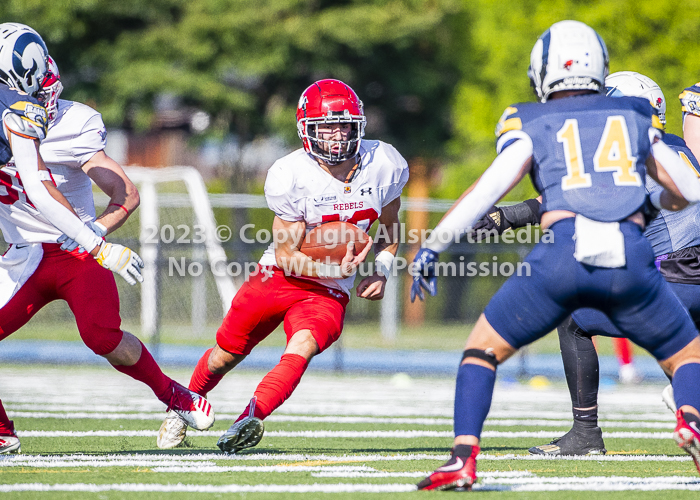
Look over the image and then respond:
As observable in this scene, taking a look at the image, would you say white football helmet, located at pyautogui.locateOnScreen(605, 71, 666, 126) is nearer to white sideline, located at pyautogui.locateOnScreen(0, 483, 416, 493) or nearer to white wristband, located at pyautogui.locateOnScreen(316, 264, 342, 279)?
white wristband, located at pyautogui.locateOnScreen(316, 264, 342, 279)

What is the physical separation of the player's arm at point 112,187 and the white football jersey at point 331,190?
72 cm

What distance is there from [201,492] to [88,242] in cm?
135

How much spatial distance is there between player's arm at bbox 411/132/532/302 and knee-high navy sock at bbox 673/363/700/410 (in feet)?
3.04

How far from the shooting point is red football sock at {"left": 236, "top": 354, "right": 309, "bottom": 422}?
414cm

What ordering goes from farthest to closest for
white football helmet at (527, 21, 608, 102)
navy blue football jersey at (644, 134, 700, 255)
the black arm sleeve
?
navy blue football jersey at (644, 134, 700, 255) → the black arm sleeve → white football helmet at (527, 21, 608, 102)

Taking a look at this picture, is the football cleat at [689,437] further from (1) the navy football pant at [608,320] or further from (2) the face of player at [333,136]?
(2) the face of player at [333,136]

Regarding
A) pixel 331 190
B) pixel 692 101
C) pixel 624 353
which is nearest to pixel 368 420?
pixel 331 190

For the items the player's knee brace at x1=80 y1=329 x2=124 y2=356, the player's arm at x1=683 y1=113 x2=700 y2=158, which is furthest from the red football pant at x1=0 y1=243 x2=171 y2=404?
the player's arm at x1=683 y1=113 x2=700 y2=158

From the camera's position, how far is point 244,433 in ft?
13.1

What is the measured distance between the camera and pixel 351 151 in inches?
181

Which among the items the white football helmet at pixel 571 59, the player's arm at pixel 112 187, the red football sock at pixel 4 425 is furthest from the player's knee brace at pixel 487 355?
the red football sock at pixel 4 425

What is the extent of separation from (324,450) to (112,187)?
Answer: 170cm

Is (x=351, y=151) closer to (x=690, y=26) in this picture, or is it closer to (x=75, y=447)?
(x=75, y=447)

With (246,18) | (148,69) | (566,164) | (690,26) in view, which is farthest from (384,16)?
(566,164)
